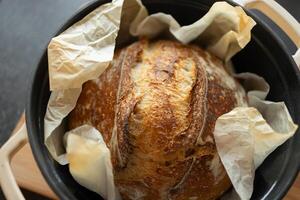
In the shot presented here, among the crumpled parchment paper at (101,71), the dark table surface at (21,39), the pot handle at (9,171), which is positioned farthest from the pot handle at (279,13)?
the pot handle at (9,171)

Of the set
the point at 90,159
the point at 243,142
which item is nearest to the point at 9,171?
the point at 90,159

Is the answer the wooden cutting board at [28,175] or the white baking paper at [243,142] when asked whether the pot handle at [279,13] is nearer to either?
the white baking paper at [243,142]

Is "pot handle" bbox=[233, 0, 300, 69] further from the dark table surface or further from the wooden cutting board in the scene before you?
the wooden cutting board

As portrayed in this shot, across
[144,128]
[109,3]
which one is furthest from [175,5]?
[144,128]

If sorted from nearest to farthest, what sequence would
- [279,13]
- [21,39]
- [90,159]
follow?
1. [90,159]
2. [279,13]
3. [21,39]

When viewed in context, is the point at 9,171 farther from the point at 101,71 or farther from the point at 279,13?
the point at 279,13

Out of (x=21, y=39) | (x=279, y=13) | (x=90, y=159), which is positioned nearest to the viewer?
(x=90, y=159)

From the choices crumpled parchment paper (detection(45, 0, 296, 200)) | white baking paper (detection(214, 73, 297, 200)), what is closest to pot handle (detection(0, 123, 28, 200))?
crumpled parchment paper (detection(45, 0, 296, 200))
